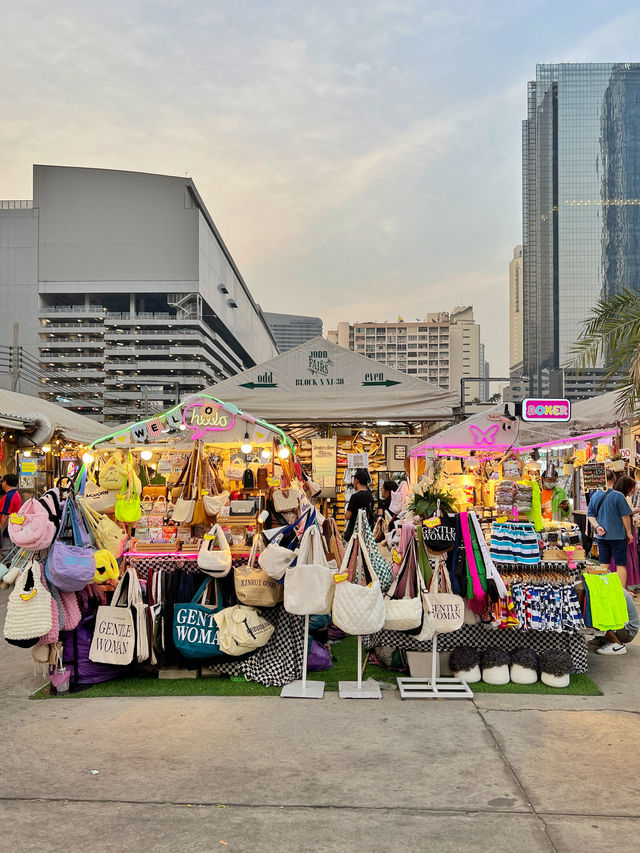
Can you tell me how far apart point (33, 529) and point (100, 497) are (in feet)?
5.18

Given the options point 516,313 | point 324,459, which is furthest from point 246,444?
point 516,313

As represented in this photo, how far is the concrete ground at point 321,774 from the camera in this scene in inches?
136

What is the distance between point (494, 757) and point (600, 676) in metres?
2.35

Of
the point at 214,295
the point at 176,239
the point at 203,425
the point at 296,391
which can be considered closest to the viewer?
the point at 203,425

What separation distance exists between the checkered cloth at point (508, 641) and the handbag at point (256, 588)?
114 centimetres

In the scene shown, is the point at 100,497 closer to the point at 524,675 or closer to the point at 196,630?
the point at 196,630

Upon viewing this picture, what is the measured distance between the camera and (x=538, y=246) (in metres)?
142

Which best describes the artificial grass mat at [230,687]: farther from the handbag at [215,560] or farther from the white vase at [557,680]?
the handbag at [215,560]

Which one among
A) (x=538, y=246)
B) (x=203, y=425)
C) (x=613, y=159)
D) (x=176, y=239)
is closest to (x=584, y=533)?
(x=203, y=425)

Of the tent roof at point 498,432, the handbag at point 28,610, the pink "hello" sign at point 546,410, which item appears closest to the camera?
the handbag at point 28,610

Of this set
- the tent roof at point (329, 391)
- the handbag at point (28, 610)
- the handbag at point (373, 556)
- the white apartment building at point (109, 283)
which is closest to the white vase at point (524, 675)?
the handbag at point (373, 556)

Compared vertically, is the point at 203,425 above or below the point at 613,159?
below

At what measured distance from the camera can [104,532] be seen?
21.1 feet

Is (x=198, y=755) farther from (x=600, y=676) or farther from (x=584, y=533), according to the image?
(x=584, y=533)
